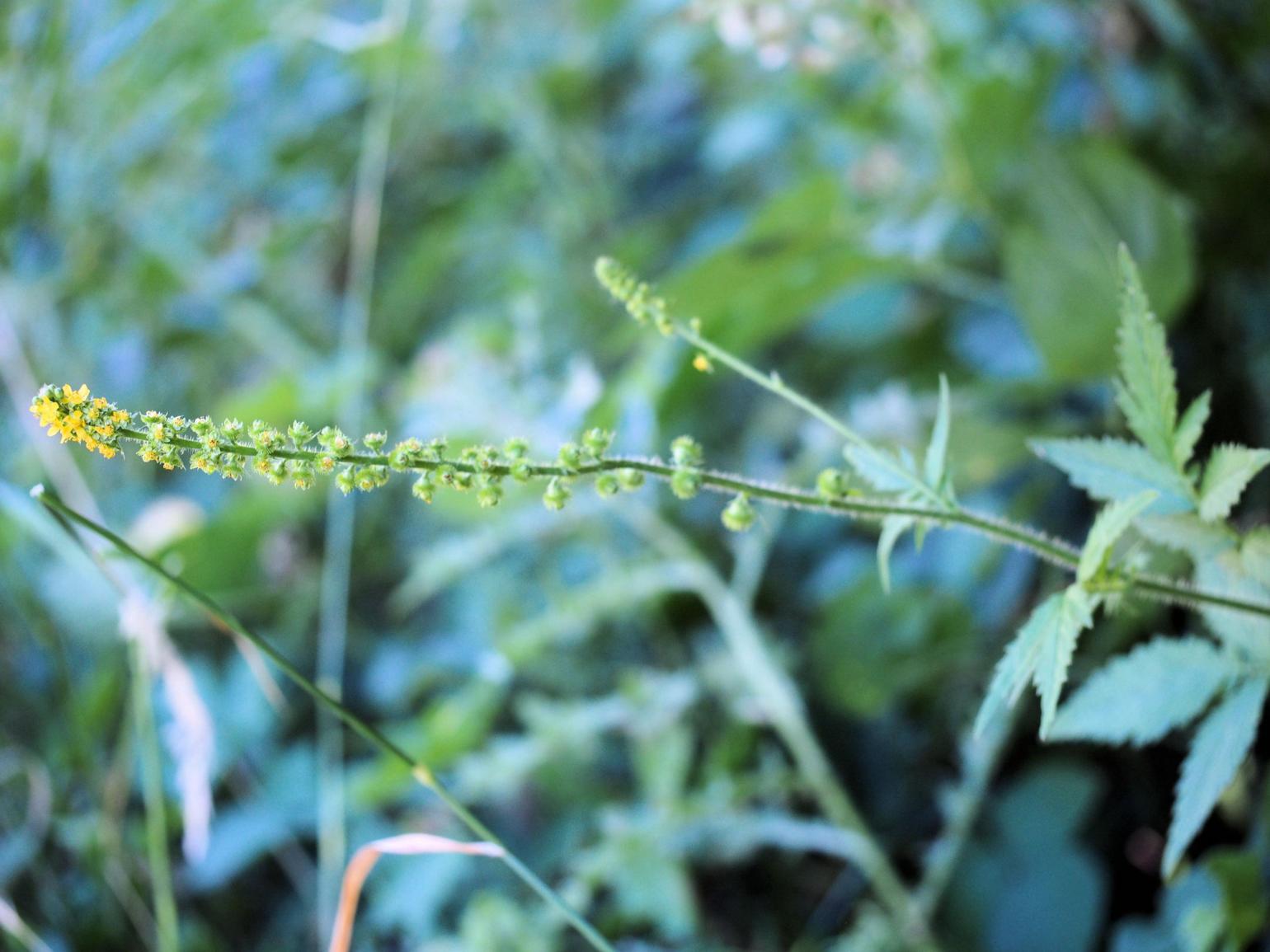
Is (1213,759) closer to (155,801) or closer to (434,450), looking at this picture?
(434,450)

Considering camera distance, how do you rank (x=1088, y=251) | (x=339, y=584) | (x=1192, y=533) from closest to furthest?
(x=1192, y=533)
(x=1088, y=251)
(x=339, y=584)

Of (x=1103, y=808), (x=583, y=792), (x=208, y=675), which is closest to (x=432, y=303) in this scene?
(x=208, y=675)

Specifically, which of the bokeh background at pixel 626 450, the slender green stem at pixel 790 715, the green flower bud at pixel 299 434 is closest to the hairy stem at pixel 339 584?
the bokeh background at pixel 626 450

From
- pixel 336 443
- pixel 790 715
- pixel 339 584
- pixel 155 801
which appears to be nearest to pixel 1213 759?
pixel 336 443

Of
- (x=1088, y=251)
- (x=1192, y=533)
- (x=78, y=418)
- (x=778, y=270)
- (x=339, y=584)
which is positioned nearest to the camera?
(x=78, y=418)

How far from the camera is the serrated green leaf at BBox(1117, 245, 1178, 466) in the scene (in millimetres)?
464

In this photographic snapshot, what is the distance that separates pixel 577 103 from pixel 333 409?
0.77 meters

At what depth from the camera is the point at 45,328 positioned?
1.82 metres

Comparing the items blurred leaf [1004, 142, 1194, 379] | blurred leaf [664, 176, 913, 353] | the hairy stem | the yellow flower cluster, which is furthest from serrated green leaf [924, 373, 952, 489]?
the hairy stem

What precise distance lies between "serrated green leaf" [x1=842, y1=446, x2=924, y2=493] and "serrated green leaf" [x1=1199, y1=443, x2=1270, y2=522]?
0.12 metres

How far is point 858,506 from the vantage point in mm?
454

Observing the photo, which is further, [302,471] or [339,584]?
[339,584]

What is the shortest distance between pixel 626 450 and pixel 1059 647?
79 centimetres

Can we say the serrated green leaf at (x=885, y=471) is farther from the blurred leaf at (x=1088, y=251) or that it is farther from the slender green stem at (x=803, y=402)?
the blurred leaf at (x=1088, y=251)
